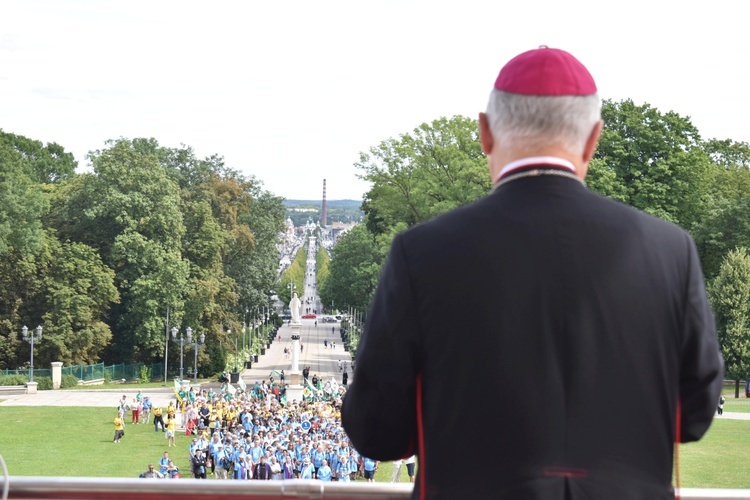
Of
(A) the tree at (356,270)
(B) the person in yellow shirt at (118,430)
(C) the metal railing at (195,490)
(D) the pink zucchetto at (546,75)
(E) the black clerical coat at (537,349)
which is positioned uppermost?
(A) the tree at (356,270)

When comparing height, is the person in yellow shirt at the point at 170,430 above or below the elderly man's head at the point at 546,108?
below

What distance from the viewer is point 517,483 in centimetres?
241

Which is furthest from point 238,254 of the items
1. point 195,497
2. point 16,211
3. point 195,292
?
point 195,497

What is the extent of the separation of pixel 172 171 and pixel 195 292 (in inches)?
522

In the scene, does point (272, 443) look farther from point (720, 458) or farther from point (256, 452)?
point (720, 458)

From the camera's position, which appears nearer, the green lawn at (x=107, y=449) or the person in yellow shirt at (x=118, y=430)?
the green lawn at (x=107, y=449)

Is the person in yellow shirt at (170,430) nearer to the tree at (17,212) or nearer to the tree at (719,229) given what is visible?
the tree at (17,212)

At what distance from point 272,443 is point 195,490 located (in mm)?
24620

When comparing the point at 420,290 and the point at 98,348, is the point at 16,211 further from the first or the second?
the point at 420,290

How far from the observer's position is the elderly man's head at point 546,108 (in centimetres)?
259

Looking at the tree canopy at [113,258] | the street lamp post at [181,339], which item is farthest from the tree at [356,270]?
the street lamp post at [181,339]

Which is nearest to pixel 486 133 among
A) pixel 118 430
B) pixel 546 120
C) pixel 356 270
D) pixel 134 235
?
pixel 546 120

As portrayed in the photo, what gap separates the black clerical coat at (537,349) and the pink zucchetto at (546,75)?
0.71ft

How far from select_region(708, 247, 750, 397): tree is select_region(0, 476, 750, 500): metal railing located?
49.0m
